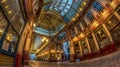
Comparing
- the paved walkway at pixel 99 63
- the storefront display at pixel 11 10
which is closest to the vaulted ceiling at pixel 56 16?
the paved walkway at pixel 99 63

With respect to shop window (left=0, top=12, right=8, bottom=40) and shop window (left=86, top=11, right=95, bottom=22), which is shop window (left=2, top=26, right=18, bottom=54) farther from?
shop window (left=86, top=11, right=95, bottom=22)

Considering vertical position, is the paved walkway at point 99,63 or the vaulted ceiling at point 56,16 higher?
the vaulted ceiling at point 56,16

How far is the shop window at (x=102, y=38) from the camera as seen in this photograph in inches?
570

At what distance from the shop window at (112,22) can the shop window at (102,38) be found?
919mm

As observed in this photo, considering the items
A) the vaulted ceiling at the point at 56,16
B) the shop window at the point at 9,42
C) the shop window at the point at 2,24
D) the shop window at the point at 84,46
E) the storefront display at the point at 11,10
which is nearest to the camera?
the shop window at the point at 2,24

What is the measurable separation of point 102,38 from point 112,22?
7.53ft

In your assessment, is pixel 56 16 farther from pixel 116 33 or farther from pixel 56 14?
pixel 116 33

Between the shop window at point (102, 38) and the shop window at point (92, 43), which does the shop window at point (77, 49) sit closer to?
the shop window at point (92, 43)

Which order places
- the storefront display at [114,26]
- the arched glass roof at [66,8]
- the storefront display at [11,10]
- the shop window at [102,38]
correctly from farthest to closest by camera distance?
the arched glass roof at [66,8]
the shop window at [102,38]
the storefront display at [114,26]
the storefront display at [11,10]

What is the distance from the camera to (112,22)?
13.7m

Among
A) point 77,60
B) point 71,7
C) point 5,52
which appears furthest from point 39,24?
point 5,52

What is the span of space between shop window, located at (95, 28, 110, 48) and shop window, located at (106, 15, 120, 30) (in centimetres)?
92

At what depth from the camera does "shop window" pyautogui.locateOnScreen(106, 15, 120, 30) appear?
13.2 m

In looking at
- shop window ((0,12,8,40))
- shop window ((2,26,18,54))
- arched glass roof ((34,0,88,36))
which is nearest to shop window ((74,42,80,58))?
arched glass roof ((34,0,88,36))
